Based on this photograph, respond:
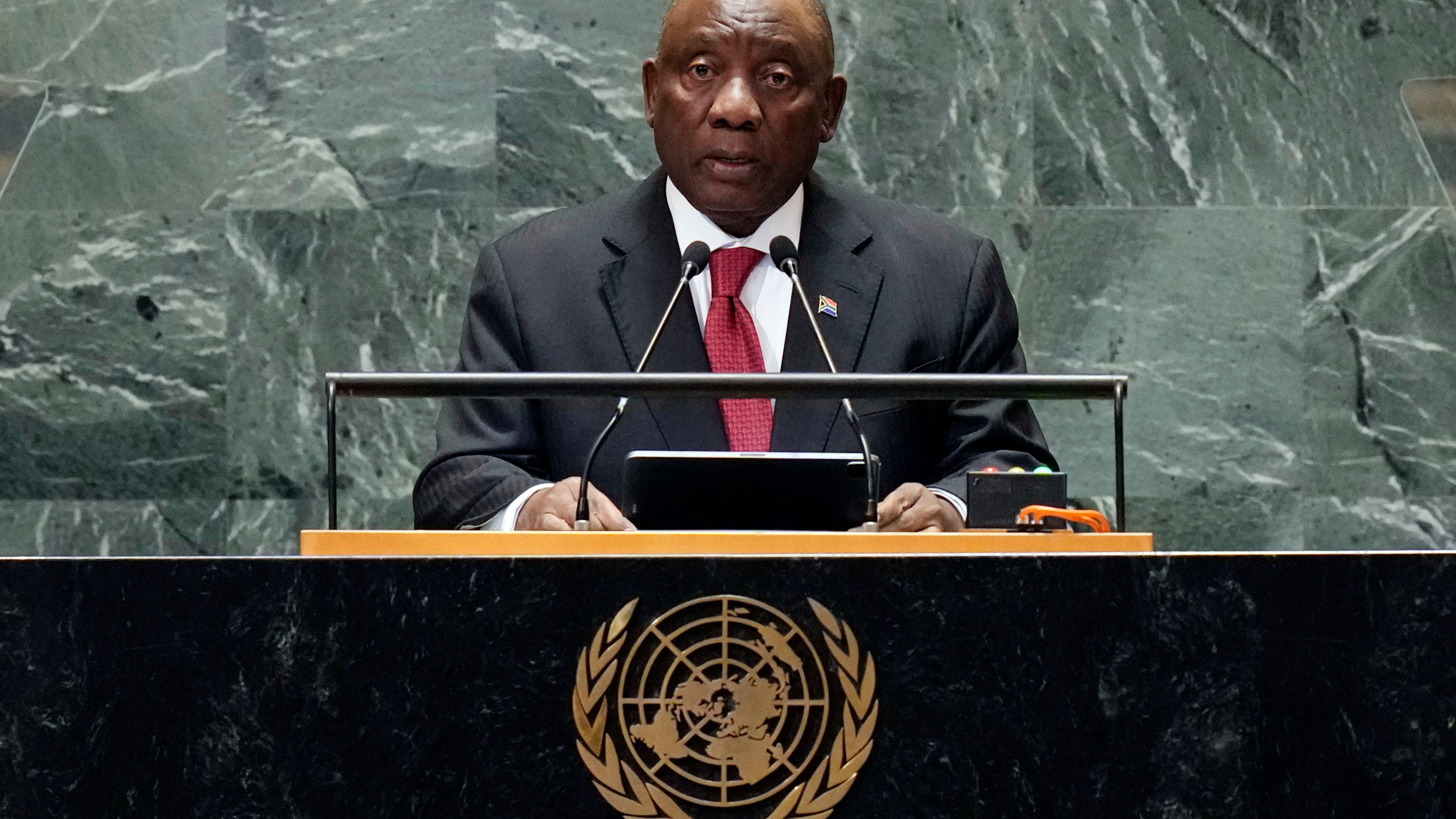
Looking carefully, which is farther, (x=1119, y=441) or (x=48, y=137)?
(x=48, y=137)

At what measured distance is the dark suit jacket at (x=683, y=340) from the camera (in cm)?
317

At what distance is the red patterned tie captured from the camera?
319cm

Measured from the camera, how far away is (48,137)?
472cm

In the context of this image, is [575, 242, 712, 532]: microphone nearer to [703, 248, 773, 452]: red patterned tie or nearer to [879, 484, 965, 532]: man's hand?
[879, 484, 965, 532]: man's hand

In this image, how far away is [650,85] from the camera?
11.5 feet

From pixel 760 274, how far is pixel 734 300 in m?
0.12

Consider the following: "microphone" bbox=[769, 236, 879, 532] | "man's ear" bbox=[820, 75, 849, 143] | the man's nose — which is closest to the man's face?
the man's nose

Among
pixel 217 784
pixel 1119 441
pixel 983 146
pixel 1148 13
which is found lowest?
pixel 217 784

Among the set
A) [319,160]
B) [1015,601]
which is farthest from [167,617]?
[319,160]

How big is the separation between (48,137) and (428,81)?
3.27 ft

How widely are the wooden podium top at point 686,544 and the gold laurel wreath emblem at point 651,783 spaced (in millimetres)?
90

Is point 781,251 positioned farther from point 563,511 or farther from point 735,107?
point 735,107

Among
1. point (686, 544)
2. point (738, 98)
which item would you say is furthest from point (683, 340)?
point (686, 544)

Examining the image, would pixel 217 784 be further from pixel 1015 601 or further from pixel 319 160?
pixel 319 160
